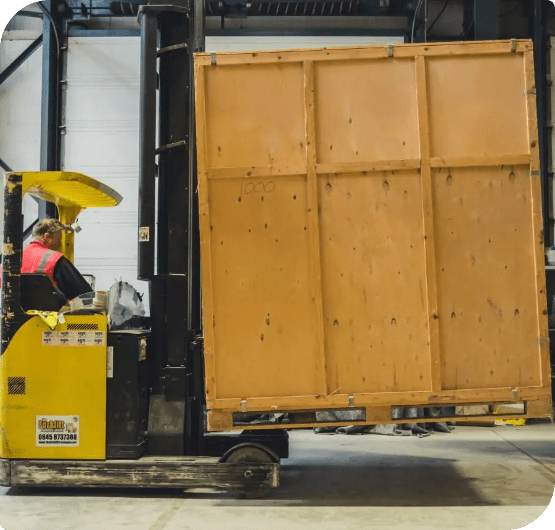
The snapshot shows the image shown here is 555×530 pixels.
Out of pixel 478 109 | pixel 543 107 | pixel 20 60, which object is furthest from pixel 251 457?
pixel 20 60

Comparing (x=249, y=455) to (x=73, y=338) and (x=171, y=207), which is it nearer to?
(x=73, y=338)

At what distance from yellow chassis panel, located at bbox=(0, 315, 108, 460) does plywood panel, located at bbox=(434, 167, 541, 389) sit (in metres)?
2.59

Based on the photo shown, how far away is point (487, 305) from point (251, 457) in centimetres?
207

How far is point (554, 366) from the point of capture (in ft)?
27.6

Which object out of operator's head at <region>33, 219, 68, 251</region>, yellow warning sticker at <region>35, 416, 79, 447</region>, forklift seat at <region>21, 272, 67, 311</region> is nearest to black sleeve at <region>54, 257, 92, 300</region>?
forklift seat at <region>21, 272, 67, 311</region>

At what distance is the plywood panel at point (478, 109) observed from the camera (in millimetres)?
5523

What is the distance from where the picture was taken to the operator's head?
6215 mm

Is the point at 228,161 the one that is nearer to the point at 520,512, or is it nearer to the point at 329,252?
the point at 329,252

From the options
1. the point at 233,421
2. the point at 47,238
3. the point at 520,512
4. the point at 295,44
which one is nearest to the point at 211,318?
the point at 233,421

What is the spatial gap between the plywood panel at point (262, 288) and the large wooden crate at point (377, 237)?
1 centimetres

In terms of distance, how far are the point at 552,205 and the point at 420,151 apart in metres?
7.35

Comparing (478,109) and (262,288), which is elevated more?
(478,109)

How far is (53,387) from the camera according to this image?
19.1 feet

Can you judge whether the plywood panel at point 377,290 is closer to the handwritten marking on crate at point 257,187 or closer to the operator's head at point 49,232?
the handwritten marking on crate at point 257,187
